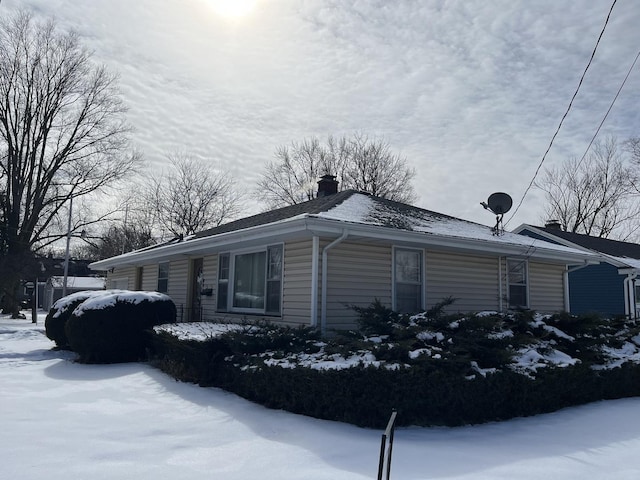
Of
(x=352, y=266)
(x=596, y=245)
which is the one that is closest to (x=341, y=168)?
(x=596, y=245)

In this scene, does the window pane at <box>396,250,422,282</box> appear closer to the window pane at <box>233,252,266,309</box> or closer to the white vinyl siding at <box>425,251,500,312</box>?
the white vinyl siding at <box>425,251,500,312</box>

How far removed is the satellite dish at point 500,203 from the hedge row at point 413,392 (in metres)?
5.93

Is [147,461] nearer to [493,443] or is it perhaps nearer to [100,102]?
[493,443]

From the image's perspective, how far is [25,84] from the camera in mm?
27297

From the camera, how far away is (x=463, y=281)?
1125 cm

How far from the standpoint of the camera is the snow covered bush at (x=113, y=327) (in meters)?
10.2

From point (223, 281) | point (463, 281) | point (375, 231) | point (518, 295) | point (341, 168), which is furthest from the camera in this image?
point (341, 168)

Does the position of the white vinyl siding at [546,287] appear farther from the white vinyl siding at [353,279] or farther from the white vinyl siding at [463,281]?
the white vinyl siding at [353,279]

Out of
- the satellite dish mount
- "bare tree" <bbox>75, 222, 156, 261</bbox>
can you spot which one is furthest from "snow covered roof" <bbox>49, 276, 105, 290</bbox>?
the satellite dish mount

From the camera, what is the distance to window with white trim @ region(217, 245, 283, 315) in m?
10.1

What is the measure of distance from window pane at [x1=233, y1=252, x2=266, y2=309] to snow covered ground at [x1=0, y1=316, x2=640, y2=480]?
3.46 m

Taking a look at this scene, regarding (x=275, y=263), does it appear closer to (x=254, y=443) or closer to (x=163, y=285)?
(x=254, y=443)

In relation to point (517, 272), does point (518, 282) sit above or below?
below

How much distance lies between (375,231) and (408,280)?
73.5 inches
